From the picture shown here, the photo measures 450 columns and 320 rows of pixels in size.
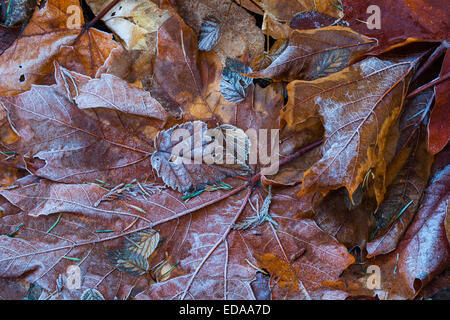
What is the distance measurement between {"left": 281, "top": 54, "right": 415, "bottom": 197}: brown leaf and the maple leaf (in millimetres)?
622

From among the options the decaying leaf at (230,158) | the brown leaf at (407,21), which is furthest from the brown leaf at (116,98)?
the brown leaf at (407,21)

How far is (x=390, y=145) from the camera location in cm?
94

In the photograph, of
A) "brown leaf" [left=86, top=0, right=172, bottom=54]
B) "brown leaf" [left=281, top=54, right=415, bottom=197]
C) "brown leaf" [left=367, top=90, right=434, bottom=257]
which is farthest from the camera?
"brown leaf" [left=86, top=0, right=172, bottom=54]

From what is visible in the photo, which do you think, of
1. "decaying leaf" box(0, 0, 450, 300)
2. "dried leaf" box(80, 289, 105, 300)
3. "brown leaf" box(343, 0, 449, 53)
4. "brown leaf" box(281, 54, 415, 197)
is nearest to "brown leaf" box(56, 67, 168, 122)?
"decaying leaf" box(0, 0, 450, 300)

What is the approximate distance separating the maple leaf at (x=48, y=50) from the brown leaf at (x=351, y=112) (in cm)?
62

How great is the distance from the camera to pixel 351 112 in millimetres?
852

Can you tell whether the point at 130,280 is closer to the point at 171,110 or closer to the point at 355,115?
the point at 171,110

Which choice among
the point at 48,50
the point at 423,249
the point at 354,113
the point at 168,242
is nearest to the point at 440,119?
the point at 354,113

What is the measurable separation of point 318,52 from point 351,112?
205 mm

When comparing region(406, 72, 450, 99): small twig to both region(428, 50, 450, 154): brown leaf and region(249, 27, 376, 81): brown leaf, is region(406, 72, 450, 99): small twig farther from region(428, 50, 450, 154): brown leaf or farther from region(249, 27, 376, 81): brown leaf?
region(249, 27, 376, 81): brown leaf

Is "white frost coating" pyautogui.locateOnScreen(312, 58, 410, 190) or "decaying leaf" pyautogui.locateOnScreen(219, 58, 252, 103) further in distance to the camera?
"decaying leaf" pyautogui.locateOnScreen(219, 58, 252, 103)

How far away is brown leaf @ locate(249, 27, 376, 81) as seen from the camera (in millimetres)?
927

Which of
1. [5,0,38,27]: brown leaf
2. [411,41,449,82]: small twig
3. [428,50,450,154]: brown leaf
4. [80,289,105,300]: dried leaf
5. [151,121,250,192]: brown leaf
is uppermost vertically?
[5,0,38,27]: brown leaf

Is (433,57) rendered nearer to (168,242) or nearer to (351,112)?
(351,112)
